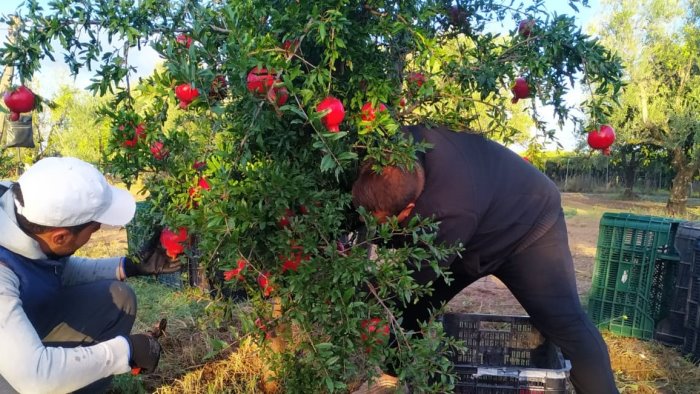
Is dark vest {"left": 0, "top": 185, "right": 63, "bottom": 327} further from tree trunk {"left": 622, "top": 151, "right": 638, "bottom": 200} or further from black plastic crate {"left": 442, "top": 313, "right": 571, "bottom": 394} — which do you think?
tree trunk {"left": 622, "top": 151, "right": 638, "bottom": 200}

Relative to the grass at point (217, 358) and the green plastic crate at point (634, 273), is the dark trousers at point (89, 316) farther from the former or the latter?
the green plastic crate at point (634, 273)

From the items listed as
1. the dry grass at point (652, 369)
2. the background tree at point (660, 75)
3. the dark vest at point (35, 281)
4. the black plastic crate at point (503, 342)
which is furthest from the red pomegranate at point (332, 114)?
the background tree at point (660, 75)

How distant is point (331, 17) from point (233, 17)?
293 millimetres

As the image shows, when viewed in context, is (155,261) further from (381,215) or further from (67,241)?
(381,215)

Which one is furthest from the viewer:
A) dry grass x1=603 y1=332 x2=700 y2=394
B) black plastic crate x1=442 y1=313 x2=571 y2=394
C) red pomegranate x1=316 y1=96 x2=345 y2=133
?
dry grass x1=603 y1=332 x2=700 y2=394

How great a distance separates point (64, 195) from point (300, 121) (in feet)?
3.07

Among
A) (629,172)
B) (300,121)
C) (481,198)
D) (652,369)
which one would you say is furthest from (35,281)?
(629,172)

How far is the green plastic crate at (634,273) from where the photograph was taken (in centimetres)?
453

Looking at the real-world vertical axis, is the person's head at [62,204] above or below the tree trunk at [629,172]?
above

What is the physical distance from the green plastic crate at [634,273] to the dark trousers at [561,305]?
2396 mm

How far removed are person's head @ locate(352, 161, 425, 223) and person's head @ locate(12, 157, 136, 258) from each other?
3.06 ft

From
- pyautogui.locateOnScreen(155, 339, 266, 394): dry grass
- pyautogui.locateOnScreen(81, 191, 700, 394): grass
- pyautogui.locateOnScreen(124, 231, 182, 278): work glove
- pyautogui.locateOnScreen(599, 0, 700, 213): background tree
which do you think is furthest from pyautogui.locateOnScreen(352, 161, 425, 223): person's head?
pyautogui.locateOnScreen(599, 0, 700, 213): background tree

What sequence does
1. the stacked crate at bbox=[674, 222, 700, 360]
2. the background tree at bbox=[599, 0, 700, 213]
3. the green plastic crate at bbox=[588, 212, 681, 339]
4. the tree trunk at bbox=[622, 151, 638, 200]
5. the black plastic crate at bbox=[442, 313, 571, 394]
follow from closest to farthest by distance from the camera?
1. the black plastic crate at bbox=[442, 313, 571, 394]
2. the stacked crate at bbox=[674, 222, 700, 360]
3. the green plastic crate at bbox=[588, 212, 681, 339]
4. the background tree at bbox=[599, 0, 700, 213]
5. the tree trunk at bbox=[622, 151, 638, 200]

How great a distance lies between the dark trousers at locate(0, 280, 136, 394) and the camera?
95.8 inches
